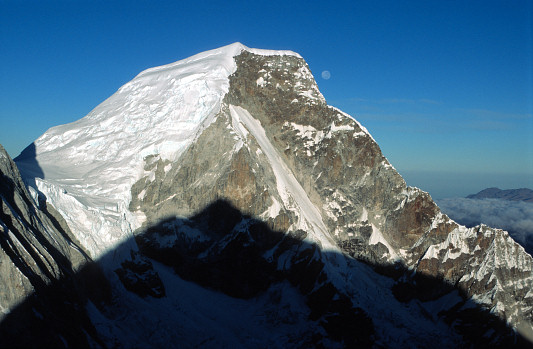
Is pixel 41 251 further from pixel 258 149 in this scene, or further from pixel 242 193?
pixel 258 149

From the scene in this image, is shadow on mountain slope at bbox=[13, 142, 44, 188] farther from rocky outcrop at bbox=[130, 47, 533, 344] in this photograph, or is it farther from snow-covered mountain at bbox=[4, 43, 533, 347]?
rocky outcrop at bbox=[130, 47, 533, 344]

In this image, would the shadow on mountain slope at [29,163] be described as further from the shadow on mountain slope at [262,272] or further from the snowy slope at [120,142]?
the shadow on mountain slope at [262,272]

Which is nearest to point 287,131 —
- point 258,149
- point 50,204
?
point 258,149

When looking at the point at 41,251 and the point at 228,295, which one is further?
the point at 228,295

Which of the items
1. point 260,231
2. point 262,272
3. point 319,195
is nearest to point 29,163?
point 260,231

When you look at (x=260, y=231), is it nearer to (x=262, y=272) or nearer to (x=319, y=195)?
(x=262, y=272)

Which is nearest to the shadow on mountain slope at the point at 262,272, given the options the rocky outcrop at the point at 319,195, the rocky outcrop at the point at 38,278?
the rocky outcrop at the point at 319,195
